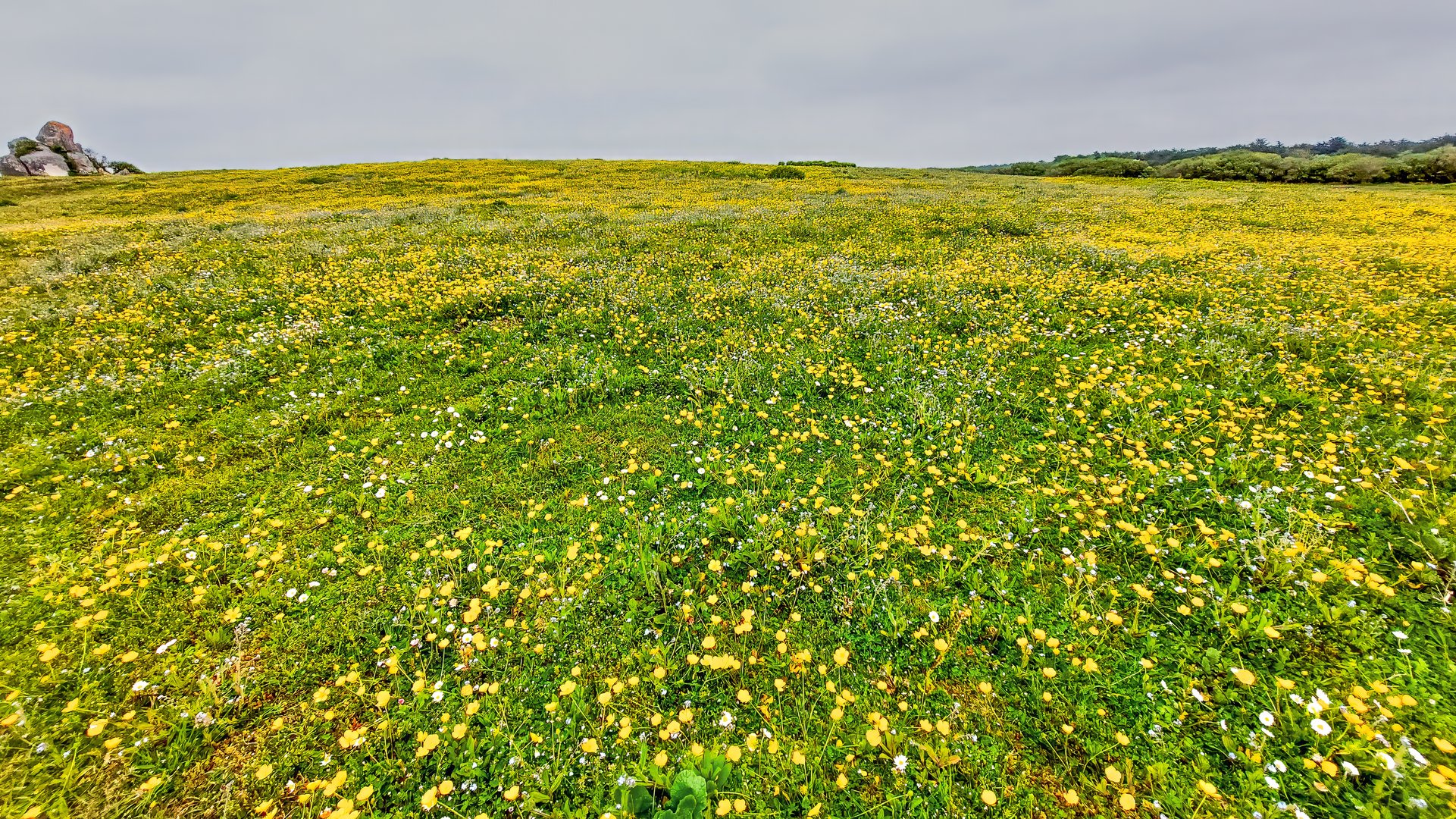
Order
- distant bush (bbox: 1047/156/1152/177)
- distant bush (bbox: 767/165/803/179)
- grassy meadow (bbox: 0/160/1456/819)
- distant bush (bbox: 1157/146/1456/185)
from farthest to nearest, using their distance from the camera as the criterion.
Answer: distant bush (bbox: 1047/156/1152/177)
distant bush (bbox: 767/165/803/179)
distant bush (bbox: 1157/146/1456/185)
grassy meadow (bbox: 0/160/1456/819)

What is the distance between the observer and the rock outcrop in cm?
6175

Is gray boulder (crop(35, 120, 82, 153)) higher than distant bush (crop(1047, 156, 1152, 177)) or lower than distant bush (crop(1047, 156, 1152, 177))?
higher

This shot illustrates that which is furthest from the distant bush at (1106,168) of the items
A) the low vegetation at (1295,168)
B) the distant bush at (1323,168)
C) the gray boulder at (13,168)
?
the gray boulder at (13,168)

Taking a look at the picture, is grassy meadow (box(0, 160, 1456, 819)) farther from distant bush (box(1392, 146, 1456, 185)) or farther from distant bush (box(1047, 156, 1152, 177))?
distant bush (box(1047, 156, 1152, 177))

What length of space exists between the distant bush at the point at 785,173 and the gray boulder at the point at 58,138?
100 meters

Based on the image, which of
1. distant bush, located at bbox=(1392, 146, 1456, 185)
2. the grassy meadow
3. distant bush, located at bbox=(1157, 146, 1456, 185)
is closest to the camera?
the grassy meadow

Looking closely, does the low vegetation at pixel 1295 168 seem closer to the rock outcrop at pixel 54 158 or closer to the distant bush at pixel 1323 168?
the distant bush at pixel 1323 168

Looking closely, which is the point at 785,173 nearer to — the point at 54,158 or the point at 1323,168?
the point at 1323,168

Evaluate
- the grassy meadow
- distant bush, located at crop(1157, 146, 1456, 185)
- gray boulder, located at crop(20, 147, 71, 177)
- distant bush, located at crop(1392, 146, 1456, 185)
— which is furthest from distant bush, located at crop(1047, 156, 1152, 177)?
gray boulder, located at crop(20, 147, 71, 177)

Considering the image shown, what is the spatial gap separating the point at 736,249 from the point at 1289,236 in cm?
2006

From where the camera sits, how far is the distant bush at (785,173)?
4684 centimetres

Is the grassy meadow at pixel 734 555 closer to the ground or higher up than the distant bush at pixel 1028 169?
closer to the ground

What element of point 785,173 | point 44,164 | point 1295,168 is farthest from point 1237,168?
point 44,164

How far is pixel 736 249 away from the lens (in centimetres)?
1898
